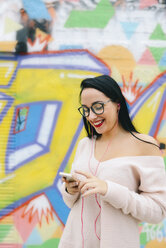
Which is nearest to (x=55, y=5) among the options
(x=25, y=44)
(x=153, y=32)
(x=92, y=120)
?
(x=25, y=44)

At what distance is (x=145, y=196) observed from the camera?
1.77 meters

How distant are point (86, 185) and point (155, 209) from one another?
360mm

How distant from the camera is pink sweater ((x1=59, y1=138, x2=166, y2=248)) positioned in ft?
5.64

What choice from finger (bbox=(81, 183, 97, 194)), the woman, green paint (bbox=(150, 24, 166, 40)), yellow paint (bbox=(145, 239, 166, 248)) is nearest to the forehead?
the woman

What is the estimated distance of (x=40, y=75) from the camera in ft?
13.8

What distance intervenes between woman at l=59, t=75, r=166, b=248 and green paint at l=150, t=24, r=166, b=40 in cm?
262

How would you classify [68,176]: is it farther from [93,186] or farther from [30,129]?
[30,129]

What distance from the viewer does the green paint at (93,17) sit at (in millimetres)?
4242

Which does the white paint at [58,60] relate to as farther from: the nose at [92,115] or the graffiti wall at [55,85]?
the nose at [92,115]

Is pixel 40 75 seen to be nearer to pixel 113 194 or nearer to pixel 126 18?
pixel 126 18

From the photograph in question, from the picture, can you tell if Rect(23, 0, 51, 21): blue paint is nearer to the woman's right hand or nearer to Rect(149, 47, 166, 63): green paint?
Rect(149, 47, 166, 63): green paint

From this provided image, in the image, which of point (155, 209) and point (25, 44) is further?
point (25, 44)

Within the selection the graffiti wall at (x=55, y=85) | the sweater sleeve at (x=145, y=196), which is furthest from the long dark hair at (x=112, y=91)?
the graffiti wall at (x=55, y=85)

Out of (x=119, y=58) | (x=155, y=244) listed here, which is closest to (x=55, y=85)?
(x=119, y=58)
